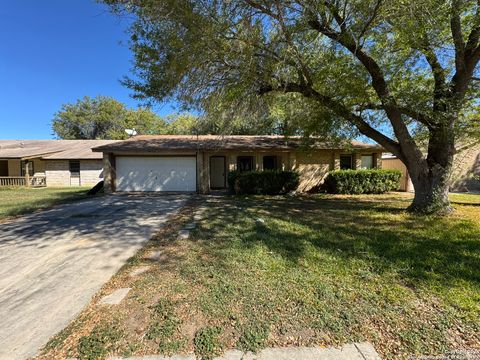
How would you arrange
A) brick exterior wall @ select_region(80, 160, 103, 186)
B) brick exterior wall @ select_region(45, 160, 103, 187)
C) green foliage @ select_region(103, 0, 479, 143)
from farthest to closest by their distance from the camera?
1. brick exterior wall @ select_region(80, 160, 103, 186)
2. brick exterior wall @ select_region(45, 160, 103, 187)
3. green foliage @ select_region(103, 0, 479, 143)

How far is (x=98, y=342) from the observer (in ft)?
7.86

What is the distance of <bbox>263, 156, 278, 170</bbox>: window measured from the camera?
15750mm

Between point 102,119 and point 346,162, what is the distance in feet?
110

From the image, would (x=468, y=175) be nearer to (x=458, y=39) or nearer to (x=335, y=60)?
(x=458, y=39)

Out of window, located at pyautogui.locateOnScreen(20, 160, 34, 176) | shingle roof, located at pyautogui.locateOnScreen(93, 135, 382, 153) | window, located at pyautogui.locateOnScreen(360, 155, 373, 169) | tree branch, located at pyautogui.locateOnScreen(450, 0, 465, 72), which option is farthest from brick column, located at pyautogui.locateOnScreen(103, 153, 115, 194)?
window, located at pyautogui.locateOnScreen(360, 155, 373, 169)

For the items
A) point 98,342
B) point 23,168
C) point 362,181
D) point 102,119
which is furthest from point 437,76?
point 102,119

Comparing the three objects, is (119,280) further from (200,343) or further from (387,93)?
(387,93)

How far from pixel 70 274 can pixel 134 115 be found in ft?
117

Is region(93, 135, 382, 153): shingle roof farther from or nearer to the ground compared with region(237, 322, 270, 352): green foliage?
farther from the ground

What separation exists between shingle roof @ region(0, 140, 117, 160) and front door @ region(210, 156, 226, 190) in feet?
31.1

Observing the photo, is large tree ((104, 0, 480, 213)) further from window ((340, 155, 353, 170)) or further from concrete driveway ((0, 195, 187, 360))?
window ((340, 155, 353, 170))

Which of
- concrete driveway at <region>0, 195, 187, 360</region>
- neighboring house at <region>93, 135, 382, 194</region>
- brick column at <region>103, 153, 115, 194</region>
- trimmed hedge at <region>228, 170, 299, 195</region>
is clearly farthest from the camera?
neighboring house at <region>93, 135, 382, 194</region>

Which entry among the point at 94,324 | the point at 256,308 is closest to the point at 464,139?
the point at 256,308

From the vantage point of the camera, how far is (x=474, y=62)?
22.8 ft
